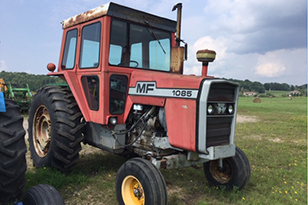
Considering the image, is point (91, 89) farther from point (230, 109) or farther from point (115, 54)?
point (230, 109)

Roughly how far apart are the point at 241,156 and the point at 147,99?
167cm

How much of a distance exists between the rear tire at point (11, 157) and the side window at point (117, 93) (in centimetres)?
129

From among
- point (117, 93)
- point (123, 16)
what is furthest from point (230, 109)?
point (123, 16)

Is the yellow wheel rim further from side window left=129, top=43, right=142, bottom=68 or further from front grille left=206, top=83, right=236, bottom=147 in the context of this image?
side window left=129, top=43, right=142, bottom=68

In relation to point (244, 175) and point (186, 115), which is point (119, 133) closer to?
point (186, 115)

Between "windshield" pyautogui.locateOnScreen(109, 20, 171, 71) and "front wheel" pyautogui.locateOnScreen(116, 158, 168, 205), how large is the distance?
1577 mm

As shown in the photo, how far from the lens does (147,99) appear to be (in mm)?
3461

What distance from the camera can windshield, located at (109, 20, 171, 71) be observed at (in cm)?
370

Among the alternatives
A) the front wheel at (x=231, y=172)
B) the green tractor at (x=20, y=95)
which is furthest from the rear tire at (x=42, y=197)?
the green tractor at (x=20, y=95)

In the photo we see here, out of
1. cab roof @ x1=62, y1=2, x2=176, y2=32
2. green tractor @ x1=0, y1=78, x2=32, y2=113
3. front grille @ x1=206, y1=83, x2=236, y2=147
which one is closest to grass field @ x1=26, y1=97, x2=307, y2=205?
front grille @ x1=206, y1=83, x2=236, y2=147

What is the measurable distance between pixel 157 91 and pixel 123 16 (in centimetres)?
130

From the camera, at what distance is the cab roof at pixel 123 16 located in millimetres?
3586

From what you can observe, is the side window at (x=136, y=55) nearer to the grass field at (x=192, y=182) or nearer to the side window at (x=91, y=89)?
the side window at (x=91, y=89)

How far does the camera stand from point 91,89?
12.9 feet
